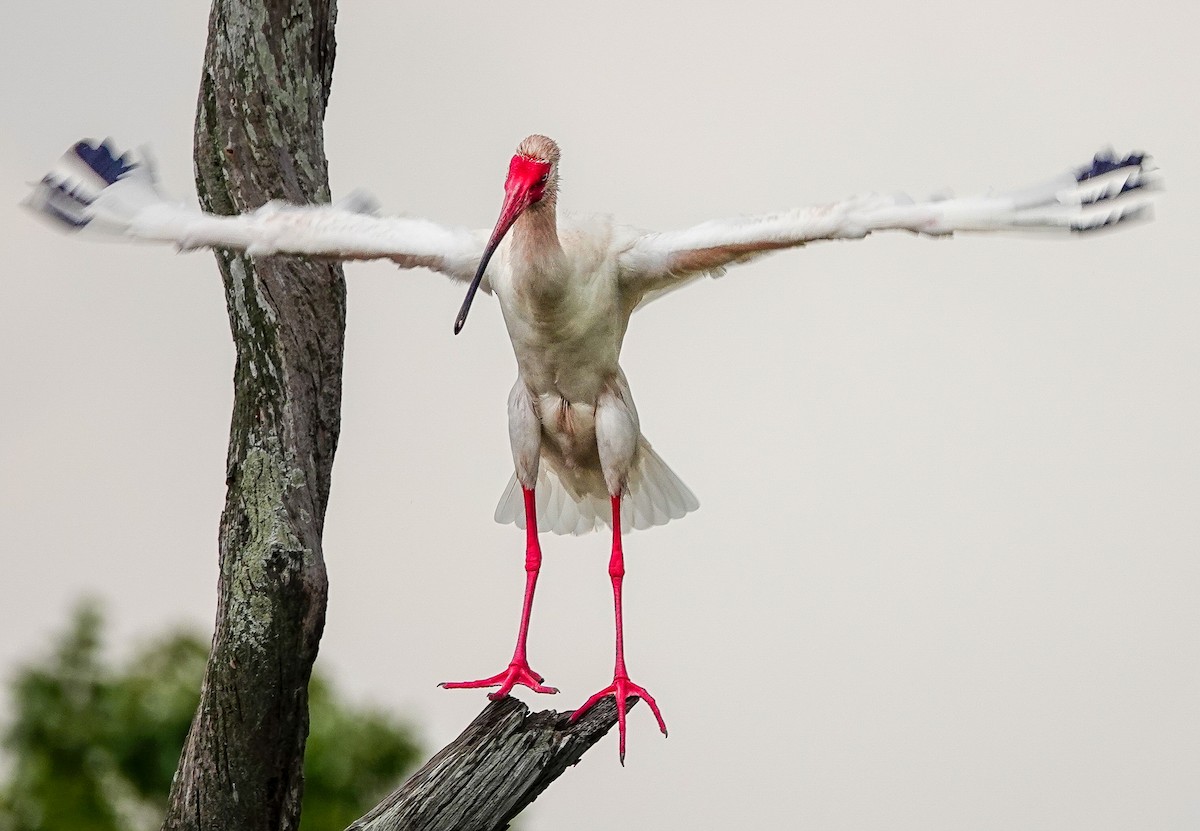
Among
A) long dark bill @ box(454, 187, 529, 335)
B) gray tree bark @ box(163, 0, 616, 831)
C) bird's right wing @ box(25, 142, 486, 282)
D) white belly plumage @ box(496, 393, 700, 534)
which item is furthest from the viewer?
white belly plumage @ box(496, 393, 700, 534)

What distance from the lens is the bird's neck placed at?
6023 millimetres

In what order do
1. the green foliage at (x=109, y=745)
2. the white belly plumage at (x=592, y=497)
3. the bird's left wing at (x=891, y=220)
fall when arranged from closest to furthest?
the bird's left wing at (x=891, y=220) → the white belly plumage at (x=592, y=497) → the green foliage at (x=109, y=745)

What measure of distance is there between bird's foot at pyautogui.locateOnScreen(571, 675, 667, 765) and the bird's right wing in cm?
173

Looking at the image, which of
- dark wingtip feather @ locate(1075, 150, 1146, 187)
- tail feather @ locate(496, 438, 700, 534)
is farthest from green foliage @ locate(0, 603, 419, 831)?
dark wingtip feather @ locate(1075, 150, 1146, 187)

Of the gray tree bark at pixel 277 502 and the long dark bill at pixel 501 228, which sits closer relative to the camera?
the long dark bill at pixel 501 228

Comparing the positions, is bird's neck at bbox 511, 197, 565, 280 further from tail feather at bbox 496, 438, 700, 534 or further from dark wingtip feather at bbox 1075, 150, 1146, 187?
dark wingtip feather at bbox 1075, 150, 1146, 187

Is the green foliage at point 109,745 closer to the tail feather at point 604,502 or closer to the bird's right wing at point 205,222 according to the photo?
the tail feather at point 604,502

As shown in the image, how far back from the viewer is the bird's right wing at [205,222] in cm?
598

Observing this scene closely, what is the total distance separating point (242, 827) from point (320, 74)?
315cm

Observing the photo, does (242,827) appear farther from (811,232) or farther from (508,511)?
(811,232)

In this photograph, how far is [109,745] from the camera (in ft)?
44.7

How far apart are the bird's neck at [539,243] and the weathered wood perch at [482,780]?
66.1 inches

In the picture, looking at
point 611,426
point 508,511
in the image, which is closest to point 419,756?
point 508,511

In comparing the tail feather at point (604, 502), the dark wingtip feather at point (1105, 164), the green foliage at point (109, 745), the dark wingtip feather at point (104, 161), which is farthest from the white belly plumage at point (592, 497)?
the green foliage at point (109, 745)
